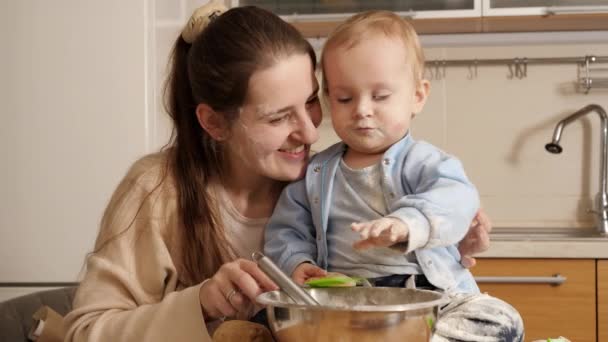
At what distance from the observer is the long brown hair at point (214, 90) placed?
1.43 m

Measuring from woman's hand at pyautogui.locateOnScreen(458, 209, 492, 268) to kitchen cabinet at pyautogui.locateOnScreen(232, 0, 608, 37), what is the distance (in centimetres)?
167

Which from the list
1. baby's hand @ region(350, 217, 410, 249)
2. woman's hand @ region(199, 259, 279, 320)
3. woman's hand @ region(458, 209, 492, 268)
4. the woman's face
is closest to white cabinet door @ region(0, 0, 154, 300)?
the woman's face

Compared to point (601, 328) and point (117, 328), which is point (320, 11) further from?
point (117, 328)

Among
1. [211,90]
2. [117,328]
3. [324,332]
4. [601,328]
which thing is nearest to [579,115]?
[601,328]

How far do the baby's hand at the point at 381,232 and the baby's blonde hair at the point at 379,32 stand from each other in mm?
361

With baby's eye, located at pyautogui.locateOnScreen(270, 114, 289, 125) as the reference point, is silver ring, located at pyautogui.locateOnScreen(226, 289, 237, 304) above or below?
below

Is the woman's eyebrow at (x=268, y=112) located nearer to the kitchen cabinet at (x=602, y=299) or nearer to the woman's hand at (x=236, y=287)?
the woman's hand at (x=236, y=287)

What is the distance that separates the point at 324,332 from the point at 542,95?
2461mm

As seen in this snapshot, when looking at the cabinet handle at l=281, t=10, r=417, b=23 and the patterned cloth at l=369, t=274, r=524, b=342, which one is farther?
the cabinet handle at l=281, t=10, r=417, b=23

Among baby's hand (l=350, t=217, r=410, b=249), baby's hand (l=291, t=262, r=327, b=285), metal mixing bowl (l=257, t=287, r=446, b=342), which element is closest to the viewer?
metal mixing bowl (l=257, t=287, r=446, b=342)

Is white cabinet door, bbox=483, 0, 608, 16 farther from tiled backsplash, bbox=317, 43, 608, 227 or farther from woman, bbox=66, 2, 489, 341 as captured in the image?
woman, bbox=66, 2, 489, 341

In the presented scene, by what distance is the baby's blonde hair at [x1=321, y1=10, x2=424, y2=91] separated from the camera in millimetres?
1382

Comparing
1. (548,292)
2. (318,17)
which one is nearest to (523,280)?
(548,292)

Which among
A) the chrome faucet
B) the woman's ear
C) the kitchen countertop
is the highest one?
the woman's ear
